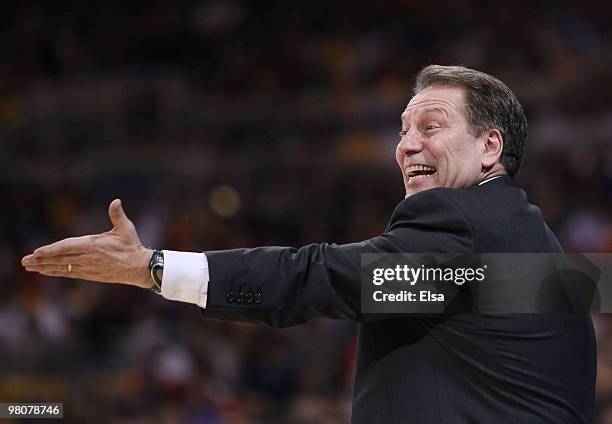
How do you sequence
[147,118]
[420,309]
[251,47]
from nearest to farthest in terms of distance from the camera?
1. [420,309]
2. [147,118]
3. [251,47]

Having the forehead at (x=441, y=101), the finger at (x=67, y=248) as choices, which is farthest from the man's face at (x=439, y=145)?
the finger at (x=67, y=248)

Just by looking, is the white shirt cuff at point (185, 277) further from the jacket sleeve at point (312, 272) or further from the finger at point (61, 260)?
the finger at point (61, 260)

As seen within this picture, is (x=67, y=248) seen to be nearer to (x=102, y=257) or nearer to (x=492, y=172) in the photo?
(x=102, y=257)

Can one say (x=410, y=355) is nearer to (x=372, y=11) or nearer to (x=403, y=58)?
(x=403, y=58)

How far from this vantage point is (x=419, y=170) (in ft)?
8.83

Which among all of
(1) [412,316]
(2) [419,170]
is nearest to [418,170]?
(2) [419,170]

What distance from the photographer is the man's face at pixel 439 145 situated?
262cm

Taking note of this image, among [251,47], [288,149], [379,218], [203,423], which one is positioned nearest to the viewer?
[203,423]

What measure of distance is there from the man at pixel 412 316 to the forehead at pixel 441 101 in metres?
0.28

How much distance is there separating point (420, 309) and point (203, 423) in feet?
11.7

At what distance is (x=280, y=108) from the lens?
7.84 m

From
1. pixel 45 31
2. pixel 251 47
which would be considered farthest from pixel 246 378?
pixel 45 31

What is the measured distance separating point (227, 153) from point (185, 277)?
5438 mm

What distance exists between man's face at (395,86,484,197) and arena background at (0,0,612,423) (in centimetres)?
256
